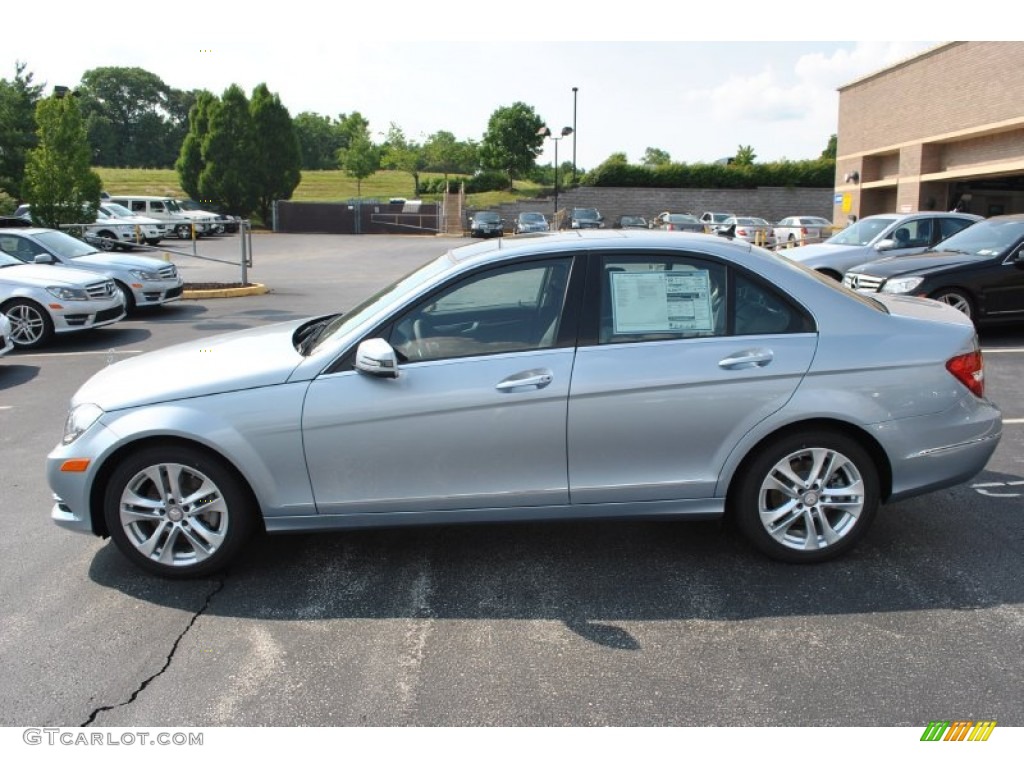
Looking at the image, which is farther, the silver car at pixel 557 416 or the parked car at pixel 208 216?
the parked car at pixel 208 216

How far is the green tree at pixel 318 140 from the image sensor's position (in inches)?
4134

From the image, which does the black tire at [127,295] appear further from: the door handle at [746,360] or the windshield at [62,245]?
the door handle at [746,360]

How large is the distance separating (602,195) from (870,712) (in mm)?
56857

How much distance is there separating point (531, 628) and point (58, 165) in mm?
17805

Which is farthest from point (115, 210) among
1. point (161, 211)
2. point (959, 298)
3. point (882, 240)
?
point (959, 298)

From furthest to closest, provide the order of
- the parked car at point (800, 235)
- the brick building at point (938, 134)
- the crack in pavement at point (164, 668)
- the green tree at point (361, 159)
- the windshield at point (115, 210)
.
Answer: the green tree at point (361, 159)
the windshield at point (115, 210)
the parked car at point (800, 235)
the brick building at point (938, 134)
the crack in pavement at point (164, 668)

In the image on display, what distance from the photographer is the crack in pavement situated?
10.3ft

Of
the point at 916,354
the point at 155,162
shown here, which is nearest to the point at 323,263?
the point at 916,354

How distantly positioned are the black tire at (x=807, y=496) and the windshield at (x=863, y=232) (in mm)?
9957

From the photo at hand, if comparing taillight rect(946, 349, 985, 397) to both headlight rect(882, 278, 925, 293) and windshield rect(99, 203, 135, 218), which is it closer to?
headlight rect(882, 278, 925, 293)

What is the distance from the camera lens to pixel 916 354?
418cm

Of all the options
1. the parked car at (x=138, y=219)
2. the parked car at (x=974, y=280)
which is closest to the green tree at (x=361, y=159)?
the parked car at (x=138, y=219)

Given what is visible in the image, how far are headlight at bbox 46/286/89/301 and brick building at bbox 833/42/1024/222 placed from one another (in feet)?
90.2

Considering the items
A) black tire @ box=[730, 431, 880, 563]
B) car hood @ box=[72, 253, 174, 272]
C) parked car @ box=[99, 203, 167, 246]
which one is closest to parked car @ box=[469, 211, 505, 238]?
parked car @ box=[99, 203, 167, 246]
